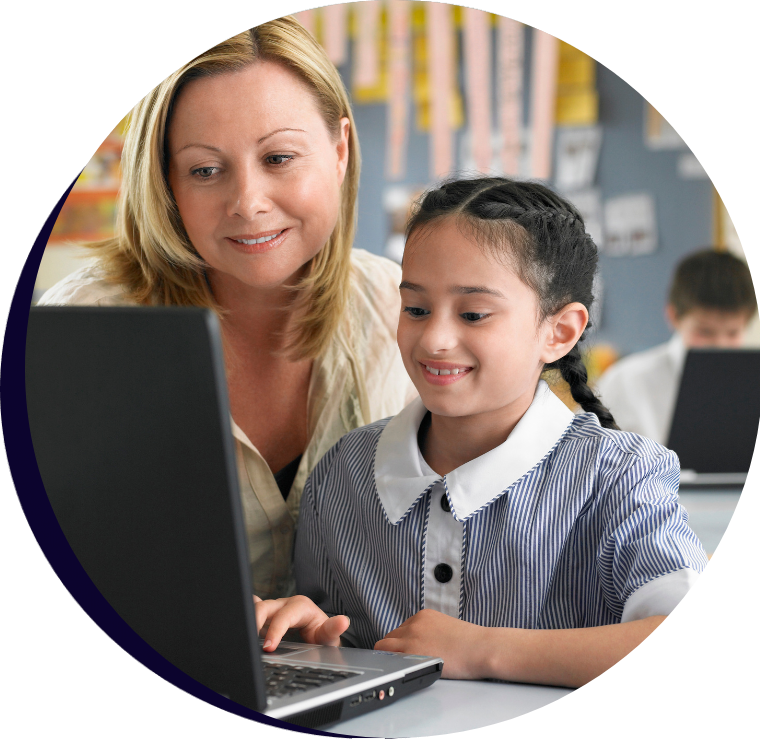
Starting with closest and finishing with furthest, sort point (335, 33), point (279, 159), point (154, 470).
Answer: point (154, 470), point (279, 159), point (335, 33)

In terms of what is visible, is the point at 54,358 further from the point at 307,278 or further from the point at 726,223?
the point at 726,223

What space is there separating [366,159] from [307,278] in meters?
2.41

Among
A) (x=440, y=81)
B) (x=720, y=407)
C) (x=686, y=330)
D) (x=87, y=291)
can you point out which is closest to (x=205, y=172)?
(x=87, y=291)

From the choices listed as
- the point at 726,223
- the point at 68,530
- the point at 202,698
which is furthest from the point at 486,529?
the point at 726,223

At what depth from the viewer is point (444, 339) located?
106cm

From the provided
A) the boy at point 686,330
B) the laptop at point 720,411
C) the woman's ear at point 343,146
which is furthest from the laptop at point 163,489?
the boy at point 686,330

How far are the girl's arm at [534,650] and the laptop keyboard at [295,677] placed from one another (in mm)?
139

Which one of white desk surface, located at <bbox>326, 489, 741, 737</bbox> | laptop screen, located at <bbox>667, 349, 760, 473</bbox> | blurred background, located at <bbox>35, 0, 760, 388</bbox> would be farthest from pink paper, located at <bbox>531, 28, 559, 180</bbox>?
white desk surface, located at <bbox>326, 489, 741, 737</bbox>

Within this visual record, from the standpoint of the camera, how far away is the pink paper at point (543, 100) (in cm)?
351

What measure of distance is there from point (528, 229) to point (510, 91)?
263 centimetres

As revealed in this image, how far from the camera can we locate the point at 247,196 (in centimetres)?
119

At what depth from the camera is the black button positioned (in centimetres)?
110

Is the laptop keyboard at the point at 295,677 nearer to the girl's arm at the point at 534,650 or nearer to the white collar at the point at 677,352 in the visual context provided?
the girl's arm at the point at 534,650

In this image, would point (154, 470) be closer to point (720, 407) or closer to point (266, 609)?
point (266, 609)
